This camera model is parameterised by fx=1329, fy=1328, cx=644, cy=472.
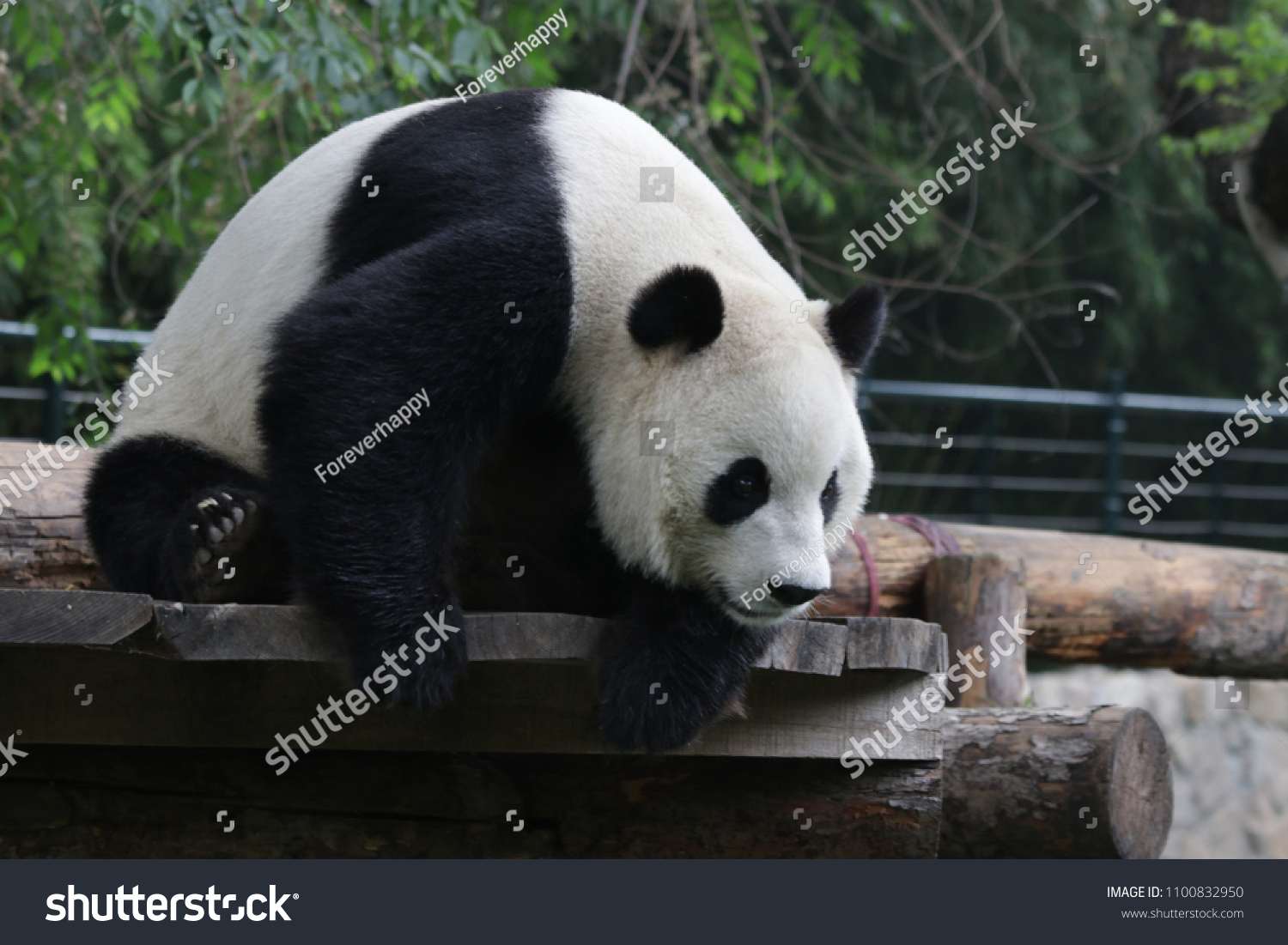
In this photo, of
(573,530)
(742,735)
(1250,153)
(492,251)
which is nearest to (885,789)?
(742,735)

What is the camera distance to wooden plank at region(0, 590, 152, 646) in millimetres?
1795

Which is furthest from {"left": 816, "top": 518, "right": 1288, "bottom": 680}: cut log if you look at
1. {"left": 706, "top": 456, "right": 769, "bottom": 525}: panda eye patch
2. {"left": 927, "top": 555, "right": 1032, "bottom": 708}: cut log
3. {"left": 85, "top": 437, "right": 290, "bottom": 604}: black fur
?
{"left": 85, "top": 437, "right": 290, "bottom": 604}: black fur

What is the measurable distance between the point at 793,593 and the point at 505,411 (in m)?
0.58

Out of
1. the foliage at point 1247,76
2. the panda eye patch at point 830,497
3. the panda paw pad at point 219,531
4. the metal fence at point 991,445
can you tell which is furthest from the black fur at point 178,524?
the foliage at point 1247,76

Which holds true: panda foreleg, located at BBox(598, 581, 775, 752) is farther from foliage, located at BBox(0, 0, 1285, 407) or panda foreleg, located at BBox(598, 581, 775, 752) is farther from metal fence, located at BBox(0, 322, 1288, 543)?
metal fence, located at BBox(0, 322, 1288, 543)

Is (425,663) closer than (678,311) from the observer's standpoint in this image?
Yes

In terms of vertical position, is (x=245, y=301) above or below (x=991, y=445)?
below

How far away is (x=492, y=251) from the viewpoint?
2.19 m

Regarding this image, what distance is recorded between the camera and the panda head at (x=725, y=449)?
222cm

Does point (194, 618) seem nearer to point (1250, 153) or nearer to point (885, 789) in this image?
point (885, 789)

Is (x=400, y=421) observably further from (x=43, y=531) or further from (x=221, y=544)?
(x=43, y=531)

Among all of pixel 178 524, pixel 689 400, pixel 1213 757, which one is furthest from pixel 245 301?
pixel 1213 757

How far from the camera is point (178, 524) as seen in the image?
2154 mm

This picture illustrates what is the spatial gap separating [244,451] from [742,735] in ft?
3.52
